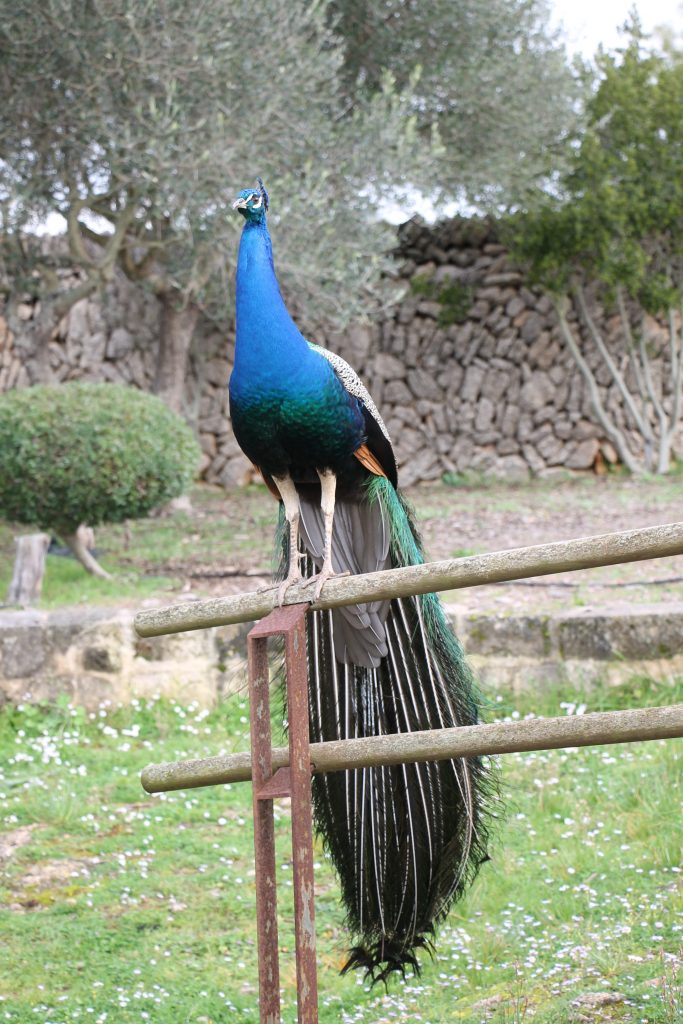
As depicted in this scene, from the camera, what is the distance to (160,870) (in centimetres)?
425

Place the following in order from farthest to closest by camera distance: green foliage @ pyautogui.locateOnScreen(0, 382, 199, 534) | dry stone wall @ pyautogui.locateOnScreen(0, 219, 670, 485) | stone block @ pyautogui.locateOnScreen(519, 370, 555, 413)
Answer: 1. stone block @ pyautogui.locateOnScreen(519, 370, 555, 413)
2. dry stone wall @ pyautogui.locateOnScreen(0, 219, 670, 485)
3. green foliage @ pyautogui.locateOnScreen(0, 382, 199, 534)

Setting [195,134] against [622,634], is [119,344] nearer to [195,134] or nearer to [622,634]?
[195,134]

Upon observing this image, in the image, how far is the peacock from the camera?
2.90 metres

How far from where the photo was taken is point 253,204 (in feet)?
9.79

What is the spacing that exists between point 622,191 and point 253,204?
8867mm

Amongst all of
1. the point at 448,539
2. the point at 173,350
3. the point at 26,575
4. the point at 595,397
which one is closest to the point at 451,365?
the point at 595,397

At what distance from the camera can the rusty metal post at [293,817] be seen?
7.38ft

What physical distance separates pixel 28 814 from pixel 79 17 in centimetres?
499

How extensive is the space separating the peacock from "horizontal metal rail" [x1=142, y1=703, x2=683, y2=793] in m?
0.54

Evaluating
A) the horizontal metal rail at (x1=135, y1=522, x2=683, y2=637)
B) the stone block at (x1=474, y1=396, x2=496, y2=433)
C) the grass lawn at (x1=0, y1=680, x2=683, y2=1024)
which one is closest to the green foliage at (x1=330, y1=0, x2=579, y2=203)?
the stone block at (x1=474, y1=396, x2=496, y2=433)

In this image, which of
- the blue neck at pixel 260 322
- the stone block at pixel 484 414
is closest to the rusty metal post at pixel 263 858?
the blue neck at pixel 260 322

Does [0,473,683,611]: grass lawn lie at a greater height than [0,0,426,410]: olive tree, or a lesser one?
lesser

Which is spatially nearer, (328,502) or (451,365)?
(328,502)

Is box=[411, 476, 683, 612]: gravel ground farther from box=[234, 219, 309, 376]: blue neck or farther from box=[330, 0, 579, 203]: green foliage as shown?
box=[330, 0, 579, 203]: green foliage
